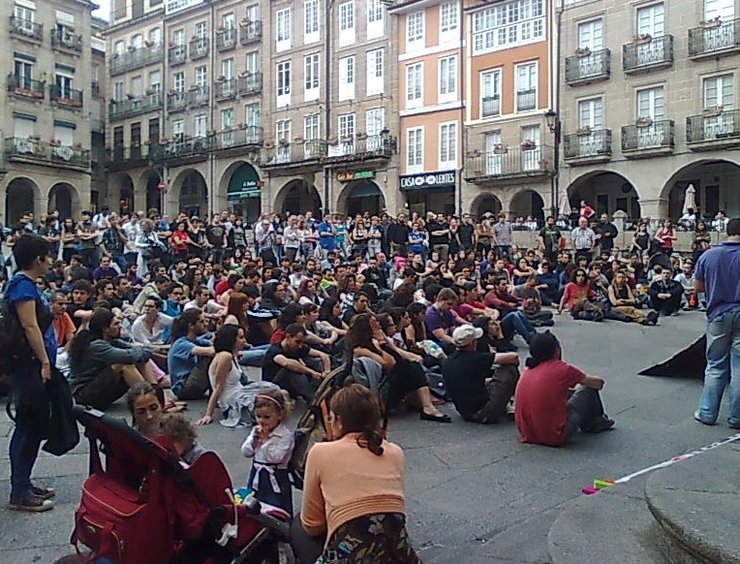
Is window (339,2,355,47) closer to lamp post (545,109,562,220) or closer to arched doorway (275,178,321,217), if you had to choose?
arched doorway (275,178,321,217)

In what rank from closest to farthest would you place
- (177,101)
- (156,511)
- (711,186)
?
(156,511) < (711,186) < (177,101)

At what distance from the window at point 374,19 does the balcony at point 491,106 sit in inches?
274

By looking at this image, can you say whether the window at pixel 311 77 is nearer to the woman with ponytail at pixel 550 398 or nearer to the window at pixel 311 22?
the window at pixel 311 22

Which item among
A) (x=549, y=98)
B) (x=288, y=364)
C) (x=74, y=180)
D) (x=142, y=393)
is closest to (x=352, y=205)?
(x=549, y=98)

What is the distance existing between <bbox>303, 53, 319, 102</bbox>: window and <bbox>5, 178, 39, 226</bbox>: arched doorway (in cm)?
1670

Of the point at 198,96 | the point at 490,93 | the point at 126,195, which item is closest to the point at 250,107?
the point at 198,96

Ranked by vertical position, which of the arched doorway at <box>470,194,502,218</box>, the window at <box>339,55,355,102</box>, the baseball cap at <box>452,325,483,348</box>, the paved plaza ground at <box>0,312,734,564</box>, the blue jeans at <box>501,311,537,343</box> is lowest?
the paved plaza ground at <box>0,312,734,564</box>

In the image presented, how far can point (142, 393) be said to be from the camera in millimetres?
4867

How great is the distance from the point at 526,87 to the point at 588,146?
169 inches

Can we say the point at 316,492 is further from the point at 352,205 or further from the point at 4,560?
the point at 352,205

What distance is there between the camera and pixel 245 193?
44.5 meters

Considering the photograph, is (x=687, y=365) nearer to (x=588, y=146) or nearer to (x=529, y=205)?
(x=588, y=146)

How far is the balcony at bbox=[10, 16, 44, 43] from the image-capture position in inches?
1662

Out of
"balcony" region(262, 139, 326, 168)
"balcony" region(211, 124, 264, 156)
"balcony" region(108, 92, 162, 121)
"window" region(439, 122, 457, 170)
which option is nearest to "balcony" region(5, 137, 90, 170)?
"balcony" region(108, 92, 162, 121)
